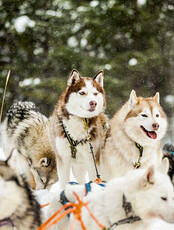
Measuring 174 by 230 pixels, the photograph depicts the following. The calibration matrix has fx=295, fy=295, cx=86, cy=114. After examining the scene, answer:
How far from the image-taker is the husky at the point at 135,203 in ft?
4.66

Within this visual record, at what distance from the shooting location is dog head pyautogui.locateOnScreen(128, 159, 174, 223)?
1.41 metres

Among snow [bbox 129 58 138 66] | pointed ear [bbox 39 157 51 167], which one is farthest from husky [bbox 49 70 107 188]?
snow [bbox 129 58 138 66]

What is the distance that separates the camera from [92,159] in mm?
2908

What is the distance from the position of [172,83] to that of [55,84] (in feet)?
13.4

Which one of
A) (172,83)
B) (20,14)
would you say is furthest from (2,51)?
(172,83)

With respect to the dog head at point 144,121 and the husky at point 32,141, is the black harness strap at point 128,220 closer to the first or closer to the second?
the dog head at point 144,121

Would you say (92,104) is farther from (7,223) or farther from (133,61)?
(133,61)

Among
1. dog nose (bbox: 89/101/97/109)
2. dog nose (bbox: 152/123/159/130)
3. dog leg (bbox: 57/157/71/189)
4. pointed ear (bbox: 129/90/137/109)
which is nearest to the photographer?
dog nose (bbox: 152/123/159/130)

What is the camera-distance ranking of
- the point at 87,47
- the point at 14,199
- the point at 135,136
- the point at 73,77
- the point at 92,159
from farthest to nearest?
the point at 87,47, the point at 92,159, the point at 73,77, the point at 135,136, the point at 14,199

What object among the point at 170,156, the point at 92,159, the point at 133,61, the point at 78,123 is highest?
the point at 78,123

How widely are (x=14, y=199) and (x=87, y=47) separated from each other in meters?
8.85

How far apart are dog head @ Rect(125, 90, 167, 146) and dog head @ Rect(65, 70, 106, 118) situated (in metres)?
0.35

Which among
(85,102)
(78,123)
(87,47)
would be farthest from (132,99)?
(87,47)

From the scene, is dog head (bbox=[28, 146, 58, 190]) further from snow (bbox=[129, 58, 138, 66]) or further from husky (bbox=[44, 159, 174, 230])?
snow (bbox=[129, 58, 138, 66])
